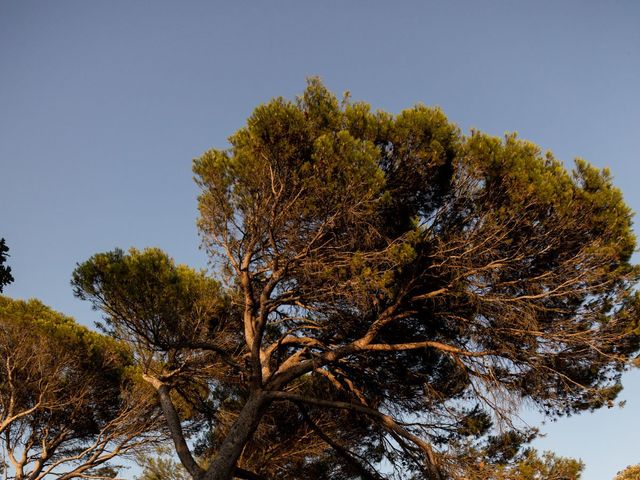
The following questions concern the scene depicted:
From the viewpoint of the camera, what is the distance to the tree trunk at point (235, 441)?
6258 mm

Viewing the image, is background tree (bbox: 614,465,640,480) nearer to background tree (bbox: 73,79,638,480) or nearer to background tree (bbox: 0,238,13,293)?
background tree (bbox: 73,79,638,480)

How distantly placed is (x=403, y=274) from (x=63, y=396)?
361 inches

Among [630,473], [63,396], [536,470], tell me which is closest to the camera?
[536,470]

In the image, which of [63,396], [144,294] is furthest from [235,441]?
[63,396]

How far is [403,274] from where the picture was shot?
7066 millimetres

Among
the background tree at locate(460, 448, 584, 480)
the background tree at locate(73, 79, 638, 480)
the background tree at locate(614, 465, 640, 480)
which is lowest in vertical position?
the background tree at locate(460, 448, 584, 480)

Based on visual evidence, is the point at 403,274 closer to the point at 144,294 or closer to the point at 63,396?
the point at 144,294

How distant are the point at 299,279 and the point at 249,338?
1.21 meters

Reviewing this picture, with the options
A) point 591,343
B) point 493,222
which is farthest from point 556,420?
point 493,222

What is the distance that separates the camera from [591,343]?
7.14 meters

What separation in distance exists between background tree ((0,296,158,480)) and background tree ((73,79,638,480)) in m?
3.71

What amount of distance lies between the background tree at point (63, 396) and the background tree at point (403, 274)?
12.2ft

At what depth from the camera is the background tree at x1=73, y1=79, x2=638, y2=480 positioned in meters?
6.86

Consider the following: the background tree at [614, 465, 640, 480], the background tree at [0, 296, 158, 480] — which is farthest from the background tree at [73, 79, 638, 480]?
the background tree at [614, 465, 640, 480]
